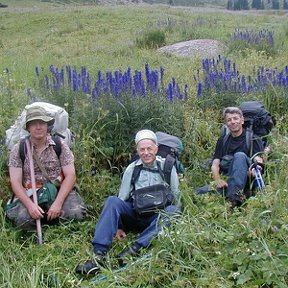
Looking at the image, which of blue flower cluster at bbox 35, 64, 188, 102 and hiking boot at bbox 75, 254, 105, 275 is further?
blue flower cluster at bbox 35, 64, 188, 102

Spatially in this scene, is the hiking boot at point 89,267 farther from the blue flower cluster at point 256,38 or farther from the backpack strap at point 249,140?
the blue flower cluster at point 256,38

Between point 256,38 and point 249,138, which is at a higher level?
point 249,138

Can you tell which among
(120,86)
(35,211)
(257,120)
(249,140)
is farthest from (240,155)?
(35,211)

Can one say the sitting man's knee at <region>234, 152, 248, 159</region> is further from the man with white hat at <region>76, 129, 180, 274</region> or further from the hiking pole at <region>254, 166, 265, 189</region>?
the man with white hat at <region>76, 129, 180, 274</region>

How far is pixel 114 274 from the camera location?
3939 mm

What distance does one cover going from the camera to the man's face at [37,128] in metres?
4.92

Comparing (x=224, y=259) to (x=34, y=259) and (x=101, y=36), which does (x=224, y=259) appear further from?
(x=101, y=36)

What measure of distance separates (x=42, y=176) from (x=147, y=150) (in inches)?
42.9

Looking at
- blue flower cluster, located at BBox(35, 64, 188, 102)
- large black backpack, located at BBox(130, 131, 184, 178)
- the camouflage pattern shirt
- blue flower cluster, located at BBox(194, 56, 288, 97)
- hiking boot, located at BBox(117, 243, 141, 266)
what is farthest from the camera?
blue flower cluster, located at BBox(194, 56, 288, 97)

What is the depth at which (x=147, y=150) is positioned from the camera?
4898mm

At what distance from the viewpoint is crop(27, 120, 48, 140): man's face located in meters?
4.92

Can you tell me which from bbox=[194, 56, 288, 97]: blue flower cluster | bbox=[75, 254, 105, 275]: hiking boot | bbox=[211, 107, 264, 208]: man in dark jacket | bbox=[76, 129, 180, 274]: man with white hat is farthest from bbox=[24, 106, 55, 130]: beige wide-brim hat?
bbox=[194, 56, 288, 97]: blue flower cluster

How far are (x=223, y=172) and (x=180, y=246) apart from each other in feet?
5.56

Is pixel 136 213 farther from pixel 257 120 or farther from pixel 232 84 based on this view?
pixel 232 84
